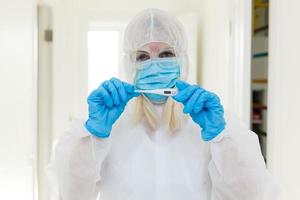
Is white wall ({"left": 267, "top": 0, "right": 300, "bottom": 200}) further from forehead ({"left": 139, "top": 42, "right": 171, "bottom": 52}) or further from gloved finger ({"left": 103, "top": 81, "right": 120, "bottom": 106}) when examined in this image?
gloved finger ({"left": 103, "top": 81, "right": 120, "bottom": 106})

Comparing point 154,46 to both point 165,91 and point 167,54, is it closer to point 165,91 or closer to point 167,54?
point 167,54

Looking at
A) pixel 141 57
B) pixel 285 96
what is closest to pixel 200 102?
pixel 141 57

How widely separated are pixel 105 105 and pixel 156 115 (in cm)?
17

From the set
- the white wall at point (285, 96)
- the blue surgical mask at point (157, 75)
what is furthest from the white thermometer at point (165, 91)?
the white wall at point (285, 96)

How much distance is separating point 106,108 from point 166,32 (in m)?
0.30

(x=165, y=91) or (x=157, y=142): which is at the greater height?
(x=165, y=91)

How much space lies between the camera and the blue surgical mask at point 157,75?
37.9 inches

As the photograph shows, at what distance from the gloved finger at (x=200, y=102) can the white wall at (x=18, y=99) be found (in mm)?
1525

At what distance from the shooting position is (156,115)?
1.01 m

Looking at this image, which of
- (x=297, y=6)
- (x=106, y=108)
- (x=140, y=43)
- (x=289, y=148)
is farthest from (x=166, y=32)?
(x=289, y=148)

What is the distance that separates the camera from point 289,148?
57.8 inches

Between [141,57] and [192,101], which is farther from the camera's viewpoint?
[141,57]

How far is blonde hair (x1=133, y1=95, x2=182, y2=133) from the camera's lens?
0.99 m

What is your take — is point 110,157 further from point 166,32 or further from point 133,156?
point 166,32
